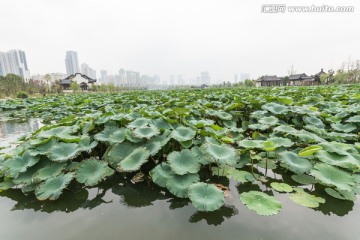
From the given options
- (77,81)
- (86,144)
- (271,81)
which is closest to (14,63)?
(77,81)

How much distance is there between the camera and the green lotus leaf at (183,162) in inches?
90.1

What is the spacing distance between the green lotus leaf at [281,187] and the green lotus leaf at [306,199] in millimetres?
72

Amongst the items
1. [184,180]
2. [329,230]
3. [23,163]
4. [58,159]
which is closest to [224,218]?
[184,180]

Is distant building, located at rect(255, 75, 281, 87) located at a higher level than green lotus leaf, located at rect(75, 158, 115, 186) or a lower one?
higher

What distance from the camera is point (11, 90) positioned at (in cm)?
3428

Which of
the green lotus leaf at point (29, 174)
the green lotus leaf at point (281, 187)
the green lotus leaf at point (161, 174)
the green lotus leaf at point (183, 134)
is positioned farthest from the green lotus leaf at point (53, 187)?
the green lotus leaf at point (281, 187)

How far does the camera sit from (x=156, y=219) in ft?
6.61

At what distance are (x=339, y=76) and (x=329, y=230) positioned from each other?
144 feet

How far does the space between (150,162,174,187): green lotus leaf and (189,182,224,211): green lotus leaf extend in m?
0.36

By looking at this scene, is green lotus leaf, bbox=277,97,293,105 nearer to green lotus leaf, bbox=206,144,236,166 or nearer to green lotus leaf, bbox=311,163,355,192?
green lotus leaf, bbox=311,163,355,192

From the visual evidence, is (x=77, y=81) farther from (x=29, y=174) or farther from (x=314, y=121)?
(x=314, y=121)

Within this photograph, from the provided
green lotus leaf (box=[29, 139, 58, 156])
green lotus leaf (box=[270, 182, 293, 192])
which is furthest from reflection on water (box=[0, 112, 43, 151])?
green lotus leaf (box=[270, 182, 293, 192])

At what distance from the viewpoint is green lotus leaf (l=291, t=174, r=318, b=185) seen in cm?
251

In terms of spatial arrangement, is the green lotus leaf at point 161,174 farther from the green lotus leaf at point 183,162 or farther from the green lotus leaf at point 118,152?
the green lotus leaf at point 118,152
